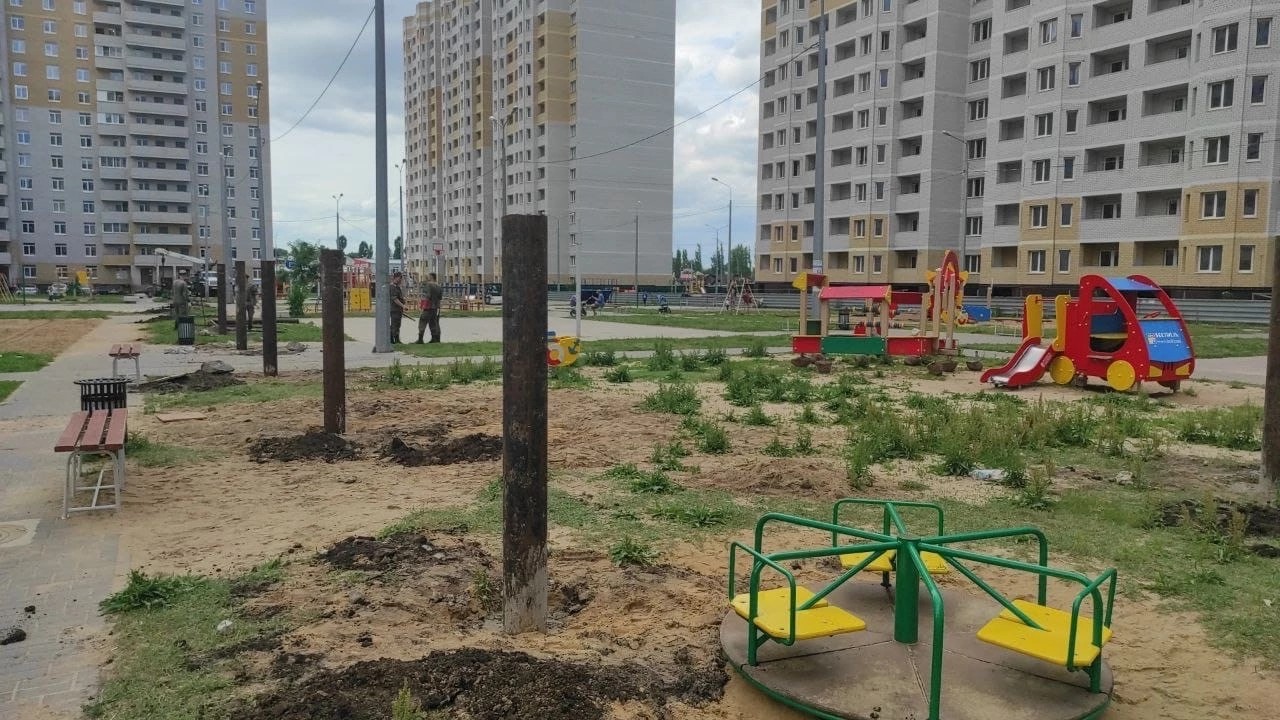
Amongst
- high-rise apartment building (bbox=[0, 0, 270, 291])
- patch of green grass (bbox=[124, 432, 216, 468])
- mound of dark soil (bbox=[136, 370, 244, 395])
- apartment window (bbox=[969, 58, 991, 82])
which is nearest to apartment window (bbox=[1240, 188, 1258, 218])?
apartment window (bbox=[969, 58, 991, 82])

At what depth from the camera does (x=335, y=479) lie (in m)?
Result: 8.13

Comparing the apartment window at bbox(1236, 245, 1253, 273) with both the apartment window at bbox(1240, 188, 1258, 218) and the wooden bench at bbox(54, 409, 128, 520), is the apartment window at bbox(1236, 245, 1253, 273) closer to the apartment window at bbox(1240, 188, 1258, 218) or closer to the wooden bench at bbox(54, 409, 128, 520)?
the apartment window at bbox(1240, 188, 1258, 218)

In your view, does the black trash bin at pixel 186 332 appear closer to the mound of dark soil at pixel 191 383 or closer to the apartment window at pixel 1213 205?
the mound of dark soil at pixel 191 383

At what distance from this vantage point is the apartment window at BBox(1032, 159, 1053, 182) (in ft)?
175

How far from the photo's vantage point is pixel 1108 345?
1567 centimetres

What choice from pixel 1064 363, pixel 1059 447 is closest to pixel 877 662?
pixel 1059 447

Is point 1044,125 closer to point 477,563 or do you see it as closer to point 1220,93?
point 1220,93

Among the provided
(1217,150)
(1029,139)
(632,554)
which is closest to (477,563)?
(632,554)

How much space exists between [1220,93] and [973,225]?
2050 cm

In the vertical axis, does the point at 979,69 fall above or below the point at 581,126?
below

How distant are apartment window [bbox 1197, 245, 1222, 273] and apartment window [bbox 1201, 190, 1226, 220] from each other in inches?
60.7

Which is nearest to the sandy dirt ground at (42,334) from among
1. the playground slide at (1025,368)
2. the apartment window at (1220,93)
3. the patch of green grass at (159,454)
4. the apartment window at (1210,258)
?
the patch of green grass at (159,454)

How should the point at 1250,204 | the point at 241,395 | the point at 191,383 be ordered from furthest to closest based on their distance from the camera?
the point at 1250,204 → the point at 191,383 → the point at 241,395

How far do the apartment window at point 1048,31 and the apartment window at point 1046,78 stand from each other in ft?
5.30
